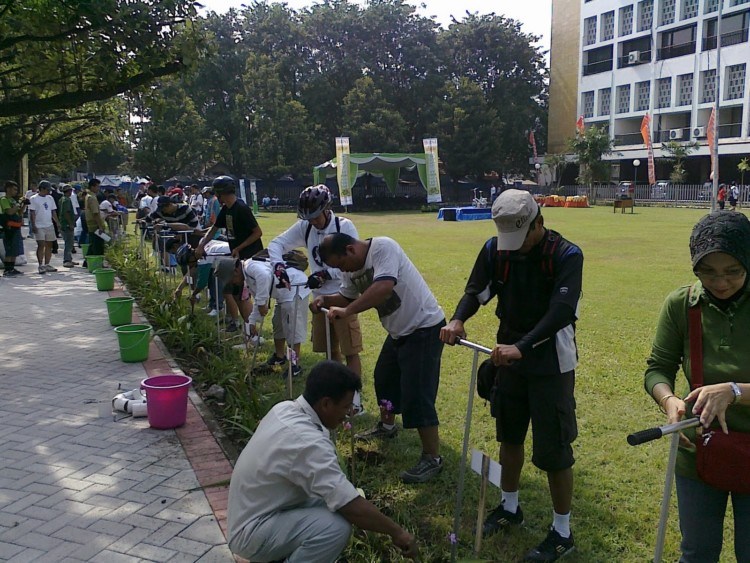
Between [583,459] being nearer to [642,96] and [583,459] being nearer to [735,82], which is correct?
[735,82]

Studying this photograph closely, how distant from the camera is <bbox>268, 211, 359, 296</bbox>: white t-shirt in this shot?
5074mm

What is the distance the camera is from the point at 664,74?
4544 cm

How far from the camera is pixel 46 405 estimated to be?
215 inches

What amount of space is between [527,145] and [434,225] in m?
30.7

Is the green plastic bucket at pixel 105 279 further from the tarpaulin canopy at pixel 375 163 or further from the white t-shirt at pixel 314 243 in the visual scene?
the tarpaulin canopy at pixel 375 163

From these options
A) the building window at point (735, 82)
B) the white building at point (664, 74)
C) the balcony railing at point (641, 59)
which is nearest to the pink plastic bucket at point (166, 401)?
the white building at point (664, 74)

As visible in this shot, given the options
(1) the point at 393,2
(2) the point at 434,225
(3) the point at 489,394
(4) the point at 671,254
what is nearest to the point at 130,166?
(1) the point at 393,2

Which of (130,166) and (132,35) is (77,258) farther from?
(130,166)

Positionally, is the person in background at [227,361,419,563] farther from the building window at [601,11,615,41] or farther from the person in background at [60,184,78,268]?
the building window at [601,11,615,41]

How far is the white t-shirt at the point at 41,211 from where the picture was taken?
41.5 feet

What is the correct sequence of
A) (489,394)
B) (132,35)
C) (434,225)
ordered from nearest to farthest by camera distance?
(489,394)
(132,35)
(434,225)

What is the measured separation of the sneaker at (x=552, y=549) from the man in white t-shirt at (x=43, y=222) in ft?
40.0

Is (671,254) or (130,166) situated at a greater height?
(130,166)

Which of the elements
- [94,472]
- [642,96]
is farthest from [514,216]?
[642,96]
